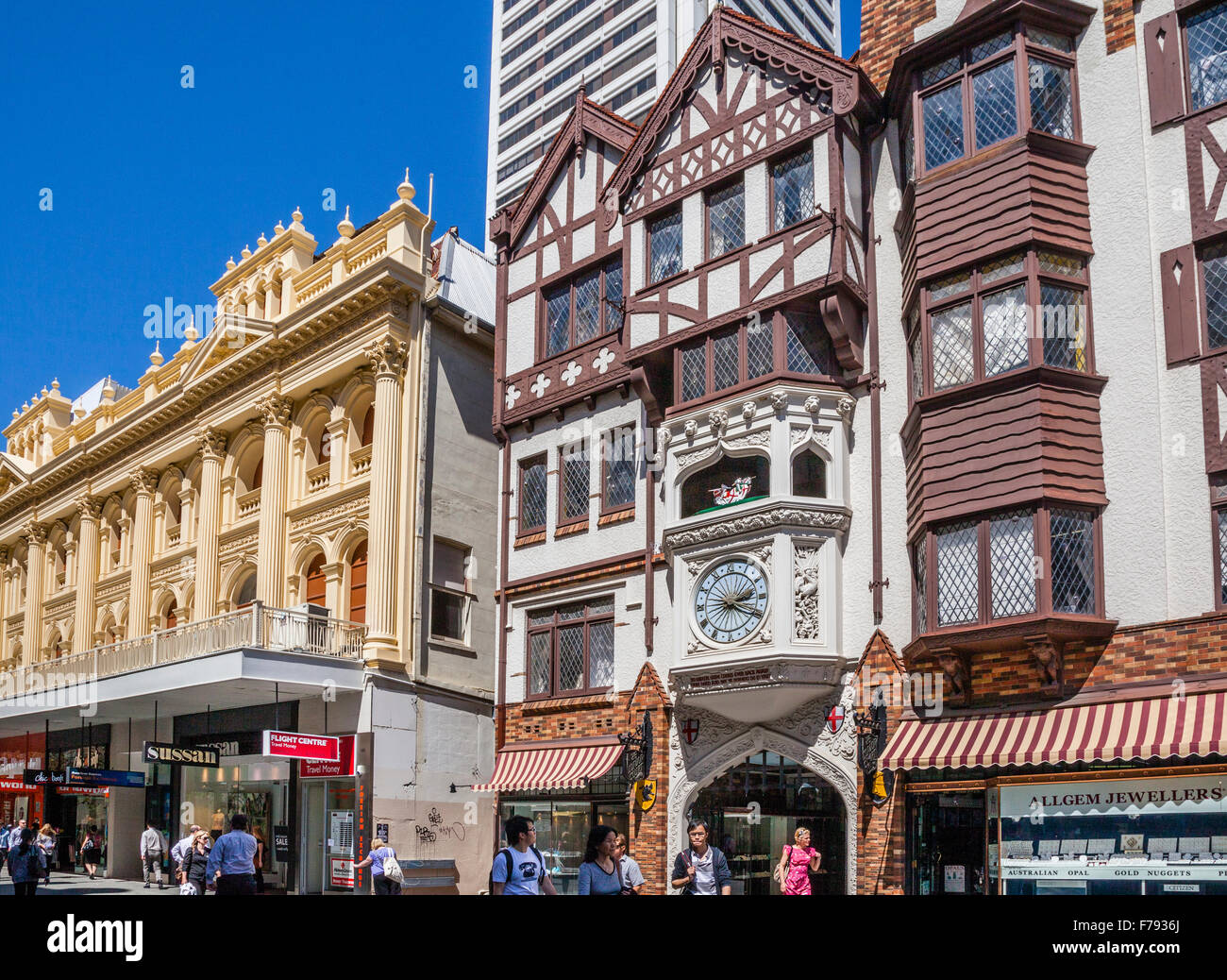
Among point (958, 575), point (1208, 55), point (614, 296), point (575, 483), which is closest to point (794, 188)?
point (614, 296)

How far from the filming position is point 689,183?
907 inches

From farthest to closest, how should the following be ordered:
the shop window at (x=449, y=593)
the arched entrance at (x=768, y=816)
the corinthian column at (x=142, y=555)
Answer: the corinthian column at (x=142, y=555)
the shop window at (x=449, y=593)
the arched entrance at (x=768, y=816)

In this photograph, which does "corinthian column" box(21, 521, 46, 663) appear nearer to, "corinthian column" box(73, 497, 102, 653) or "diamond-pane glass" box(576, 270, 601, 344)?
"corinthian column" box(73, 497, 102, 653)

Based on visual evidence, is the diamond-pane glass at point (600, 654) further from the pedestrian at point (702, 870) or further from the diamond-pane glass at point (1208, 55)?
the diamond-pane glass at point (1208, 55)

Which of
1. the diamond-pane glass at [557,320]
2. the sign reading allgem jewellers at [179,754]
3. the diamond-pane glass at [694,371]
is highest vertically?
the diamond-pane glass at [557,320]

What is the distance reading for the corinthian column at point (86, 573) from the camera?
1499 inches

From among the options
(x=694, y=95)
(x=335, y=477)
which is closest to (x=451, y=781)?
(x=335, y=477)

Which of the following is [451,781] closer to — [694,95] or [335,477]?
[335,477]

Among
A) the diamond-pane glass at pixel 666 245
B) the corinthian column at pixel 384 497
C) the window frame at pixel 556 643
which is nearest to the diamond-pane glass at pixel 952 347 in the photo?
the diamond-pane glass at pixel 666 245

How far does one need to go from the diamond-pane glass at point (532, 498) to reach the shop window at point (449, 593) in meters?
2.83

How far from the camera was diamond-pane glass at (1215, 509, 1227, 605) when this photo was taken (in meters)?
15.4

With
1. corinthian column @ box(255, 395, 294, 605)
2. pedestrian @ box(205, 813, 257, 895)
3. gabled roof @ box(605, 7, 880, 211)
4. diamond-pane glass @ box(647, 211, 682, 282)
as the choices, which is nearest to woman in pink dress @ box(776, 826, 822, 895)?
pedestrian @ box(205, 813, 257, 895)

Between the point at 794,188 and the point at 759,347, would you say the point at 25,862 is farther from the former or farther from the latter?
the point at 794,188
